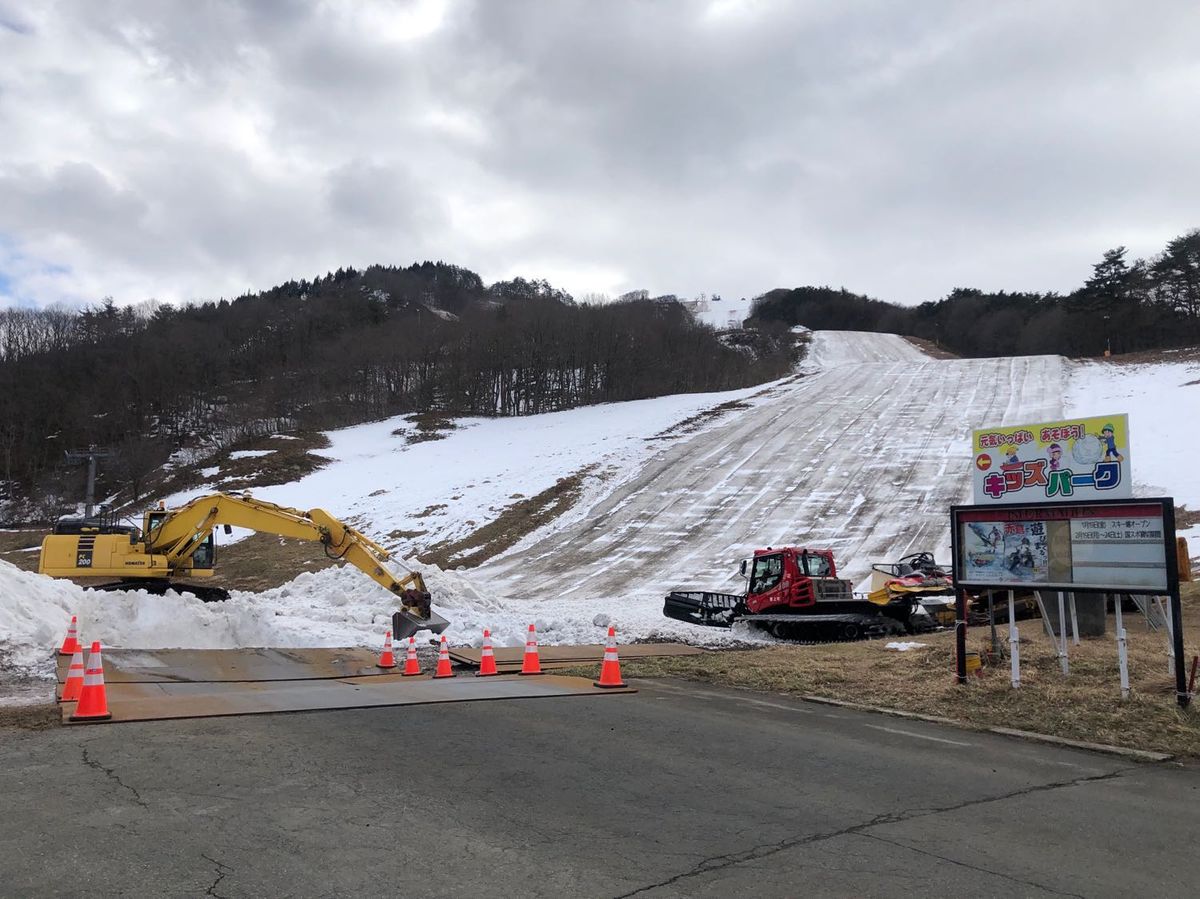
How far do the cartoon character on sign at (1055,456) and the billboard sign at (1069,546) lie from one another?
0.75 meters

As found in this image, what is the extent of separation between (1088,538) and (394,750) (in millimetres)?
7933

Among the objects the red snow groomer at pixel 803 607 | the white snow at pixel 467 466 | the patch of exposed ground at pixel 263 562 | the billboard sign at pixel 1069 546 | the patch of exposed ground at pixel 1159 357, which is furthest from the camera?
the patch of exposed ground at pixel 1159 357

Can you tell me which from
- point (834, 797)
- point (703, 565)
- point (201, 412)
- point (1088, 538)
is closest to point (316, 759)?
point (834, 797)

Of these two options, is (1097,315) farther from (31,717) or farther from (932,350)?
(31,717)

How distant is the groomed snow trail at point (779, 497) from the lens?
27094 millimetres

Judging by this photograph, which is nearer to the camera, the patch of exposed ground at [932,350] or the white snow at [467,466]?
the white snow at [467,466]

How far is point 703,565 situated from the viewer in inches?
1107

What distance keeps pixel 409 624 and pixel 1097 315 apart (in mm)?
82239

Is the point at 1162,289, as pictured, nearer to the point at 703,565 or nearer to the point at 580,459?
the point at 580,459

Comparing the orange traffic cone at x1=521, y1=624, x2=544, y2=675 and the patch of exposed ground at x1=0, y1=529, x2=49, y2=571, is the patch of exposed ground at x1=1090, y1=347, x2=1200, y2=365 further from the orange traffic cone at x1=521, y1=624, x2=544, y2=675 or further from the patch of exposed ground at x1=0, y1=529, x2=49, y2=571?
the patch of exposed ground at x1=0, y1=529, x2=49, y2=571

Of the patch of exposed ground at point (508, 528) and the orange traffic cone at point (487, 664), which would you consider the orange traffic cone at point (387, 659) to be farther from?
the patch of exposed ground at point (508, 528)

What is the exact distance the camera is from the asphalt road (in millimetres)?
4586

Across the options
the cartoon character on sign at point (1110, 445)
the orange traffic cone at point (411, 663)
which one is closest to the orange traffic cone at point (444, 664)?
the orange traffic cone at point (411, 663)

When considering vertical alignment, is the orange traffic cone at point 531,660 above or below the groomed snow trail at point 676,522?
below
